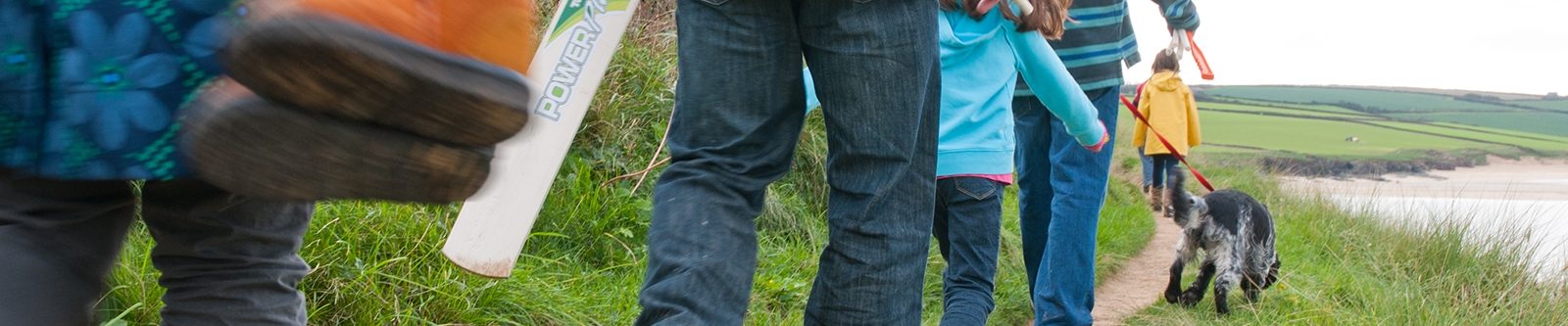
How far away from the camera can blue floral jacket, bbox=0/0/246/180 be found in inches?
55.4

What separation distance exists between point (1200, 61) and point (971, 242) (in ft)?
6.06

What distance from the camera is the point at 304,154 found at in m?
1.28

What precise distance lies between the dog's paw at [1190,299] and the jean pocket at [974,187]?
2.66 metres

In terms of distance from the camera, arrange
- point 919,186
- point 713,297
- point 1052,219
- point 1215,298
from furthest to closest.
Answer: point 1215,298
point 1052,219
point 919,186
point 713,297

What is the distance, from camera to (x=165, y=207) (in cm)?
172

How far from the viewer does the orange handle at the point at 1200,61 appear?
502 cm

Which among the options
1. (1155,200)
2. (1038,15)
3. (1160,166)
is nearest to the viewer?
(1038,15)

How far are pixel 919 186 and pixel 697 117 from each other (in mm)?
461

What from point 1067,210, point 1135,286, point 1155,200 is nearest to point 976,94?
point 1067,210

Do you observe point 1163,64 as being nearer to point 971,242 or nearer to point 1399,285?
point 1399,285

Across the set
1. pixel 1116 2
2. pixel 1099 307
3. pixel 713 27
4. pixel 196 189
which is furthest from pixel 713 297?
pixel 1099 307

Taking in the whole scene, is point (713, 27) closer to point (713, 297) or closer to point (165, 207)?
point (713, 297)

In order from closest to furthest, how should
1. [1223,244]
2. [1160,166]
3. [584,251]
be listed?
[584,251] → [1223,244] → [1160,166]

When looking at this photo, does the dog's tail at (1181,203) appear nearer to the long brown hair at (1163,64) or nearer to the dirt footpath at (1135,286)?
the dirt footpath at (1135,286)
